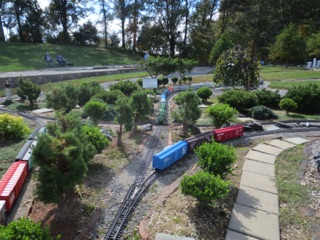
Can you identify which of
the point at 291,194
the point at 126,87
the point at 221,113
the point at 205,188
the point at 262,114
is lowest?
the point at 291,194

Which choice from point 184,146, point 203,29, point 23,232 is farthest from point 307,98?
point 203,29

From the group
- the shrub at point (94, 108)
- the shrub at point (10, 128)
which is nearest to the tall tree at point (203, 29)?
the shrub at point (94, 108)

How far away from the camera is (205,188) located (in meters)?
5.17

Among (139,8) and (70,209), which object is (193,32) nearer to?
(139,8)

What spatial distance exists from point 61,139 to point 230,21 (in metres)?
49.8

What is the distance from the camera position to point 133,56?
4416 cm

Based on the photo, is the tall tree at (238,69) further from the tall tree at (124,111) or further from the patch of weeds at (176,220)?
the patch of weeds at (176,220)

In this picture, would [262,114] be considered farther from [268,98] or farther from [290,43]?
[290,43]

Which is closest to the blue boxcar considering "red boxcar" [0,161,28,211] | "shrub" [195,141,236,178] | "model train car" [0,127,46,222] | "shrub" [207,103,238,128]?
"shrub" [195,141,236,178]

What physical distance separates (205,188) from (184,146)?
3414mm

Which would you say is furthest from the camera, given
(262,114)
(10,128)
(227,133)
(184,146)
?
(262,114)

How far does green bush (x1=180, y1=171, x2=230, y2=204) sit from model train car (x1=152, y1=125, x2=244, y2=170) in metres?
2.18

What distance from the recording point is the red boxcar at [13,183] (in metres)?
5.50

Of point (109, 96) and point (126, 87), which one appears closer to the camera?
point (109, 96)
